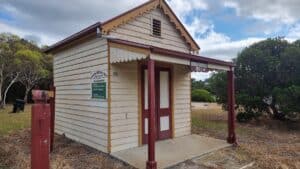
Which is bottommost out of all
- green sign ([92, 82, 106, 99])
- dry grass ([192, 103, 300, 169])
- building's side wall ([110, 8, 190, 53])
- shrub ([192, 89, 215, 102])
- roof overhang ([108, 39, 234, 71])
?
dry grass ([192, 103, 300, 169])

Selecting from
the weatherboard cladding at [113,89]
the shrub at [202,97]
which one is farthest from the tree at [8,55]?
the shrub at [202,97]

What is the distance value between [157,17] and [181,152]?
4175mm

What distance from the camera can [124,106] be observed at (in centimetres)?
682

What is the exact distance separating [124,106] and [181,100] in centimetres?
253

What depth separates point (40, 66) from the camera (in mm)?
21922

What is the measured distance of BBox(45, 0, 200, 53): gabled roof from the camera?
21.6 ft

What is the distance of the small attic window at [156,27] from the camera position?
8.03 m

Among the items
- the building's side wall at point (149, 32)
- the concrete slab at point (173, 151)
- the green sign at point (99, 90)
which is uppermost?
the building's side wall at point (149, 32)

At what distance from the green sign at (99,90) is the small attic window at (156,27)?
2.47 meters

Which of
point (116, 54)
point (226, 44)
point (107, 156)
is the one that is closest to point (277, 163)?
point (107, 156)

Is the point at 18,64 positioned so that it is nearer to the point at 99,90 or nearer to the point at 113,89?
the point at 99,90

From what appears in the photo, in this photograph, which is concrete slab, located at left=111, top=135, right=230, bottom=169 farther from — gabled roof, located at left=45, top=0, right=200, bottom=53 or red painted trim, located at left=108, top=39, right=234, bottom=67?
gabled roof, located at left=45, top=0, right=200, bottom=53

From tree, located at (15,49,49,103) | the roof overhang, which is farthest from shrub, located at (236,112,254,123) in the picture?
tree, located at (15,49,49,103)

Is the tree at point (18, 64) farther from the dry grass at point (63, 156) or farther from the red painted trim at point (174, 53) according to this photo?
the red painted trim at point (174, 53)
